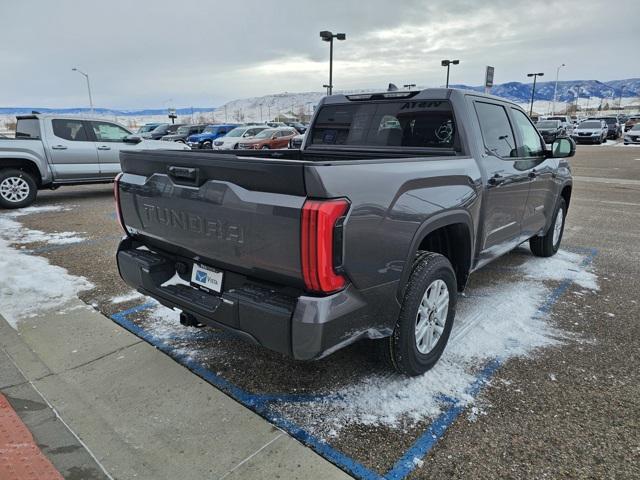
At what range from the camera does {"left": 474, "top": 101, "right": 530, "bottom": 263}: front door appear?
3641mm

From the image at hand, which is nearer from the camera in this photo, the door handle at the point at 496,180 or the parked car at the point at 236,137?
the door handle at the point at 496,180

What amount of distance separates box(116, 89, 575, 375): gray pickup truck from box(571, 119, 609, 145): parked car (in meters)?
33.1

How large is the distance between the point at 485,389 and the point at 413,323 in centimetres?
68

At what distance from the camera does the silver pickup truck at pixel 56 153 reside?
8.95 meters

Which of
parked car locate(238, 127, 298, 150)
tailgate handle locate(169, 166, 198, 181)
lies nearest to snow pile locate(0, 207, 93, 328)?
tailgate handle locate(169, 166, 198, 181)

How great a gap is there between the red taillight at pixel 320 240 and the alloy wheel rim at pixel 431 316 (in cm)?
92

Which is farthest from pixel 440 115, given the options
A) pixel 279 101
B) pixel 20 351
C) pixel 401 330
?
pixel 279 101

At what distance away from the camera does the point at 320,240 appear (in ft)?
6.67

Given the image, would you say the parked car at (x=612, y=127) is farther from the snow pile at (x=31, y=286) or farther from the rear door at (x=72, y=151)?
the snow pile at (x=31, y=286)

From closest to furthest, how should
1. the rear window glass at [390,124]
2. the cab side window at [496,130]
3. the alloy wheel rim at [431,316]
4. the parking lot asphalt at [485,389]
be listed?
the parking lot asphalt at [485,389]
the alloy wheel rim at [431,316]
the rear window glass at [390,124]
the cab side window at [496,130]

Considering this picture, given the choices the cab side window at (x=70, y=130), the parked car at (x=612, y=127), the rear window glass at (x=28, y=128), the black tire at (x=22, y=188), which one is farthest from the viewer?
the parked car at (x=612, y=127)

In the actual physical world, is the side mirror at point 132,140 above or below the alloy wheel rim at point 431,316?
above

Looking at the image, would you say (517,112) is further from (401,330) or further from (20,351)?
(20,351)

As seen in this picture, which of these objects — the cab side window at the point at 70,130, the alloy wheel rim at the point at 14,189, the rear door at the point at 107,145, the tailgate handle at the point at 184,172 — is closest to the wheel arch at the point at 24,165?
the alloy wheel rim at the point at 14,189
